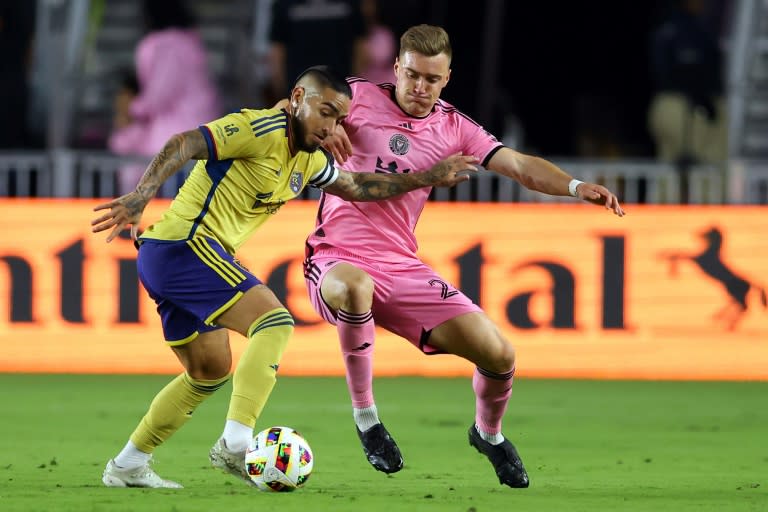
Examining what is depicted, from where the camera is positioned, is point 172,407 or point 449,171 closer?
point 172,407

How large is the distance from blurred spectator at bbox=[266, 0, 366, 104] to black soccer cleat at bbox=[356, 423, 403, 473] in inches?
271

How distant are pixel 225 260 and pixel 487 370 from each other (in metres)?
1.46

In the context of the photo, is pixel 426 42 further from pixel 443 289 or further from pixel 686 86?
pixel 686 86

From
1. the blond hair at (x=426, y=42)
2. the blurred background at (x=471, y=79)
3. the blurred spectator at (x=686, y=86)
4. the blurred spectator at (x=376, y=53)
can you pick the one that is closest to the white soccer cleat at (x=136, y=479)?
the blond hair at (x=426, y=42)

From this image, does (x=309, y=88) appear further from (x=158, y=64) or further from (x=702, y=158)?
(x=702, y=158)

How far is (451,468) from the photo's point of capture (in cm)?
859

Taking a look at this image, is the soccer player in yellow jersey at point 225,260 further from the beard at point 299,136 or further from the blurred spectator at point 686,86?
the blurred spectator at point 686,86

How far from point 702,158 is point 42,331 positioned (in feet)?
20.8

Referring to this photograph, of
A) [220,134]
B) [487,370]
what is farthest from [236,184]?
[487,370]

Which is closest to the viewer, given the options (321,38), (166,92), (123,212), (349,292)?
(123,212)

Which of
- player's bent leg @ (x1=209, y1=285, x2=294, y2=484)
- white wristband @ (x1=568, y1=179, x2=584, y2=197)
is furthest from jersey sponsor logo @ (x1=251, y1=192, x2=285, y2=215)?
white wristband @ (x1=568, y1=179, x2=584, y2=197)

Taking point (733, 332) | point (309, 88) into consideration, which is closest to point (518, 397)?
point (733, 332)

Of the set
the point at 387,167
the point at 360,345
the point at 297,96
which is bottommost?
the point at 360,345

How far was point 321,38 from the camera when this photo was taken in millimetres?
14727
